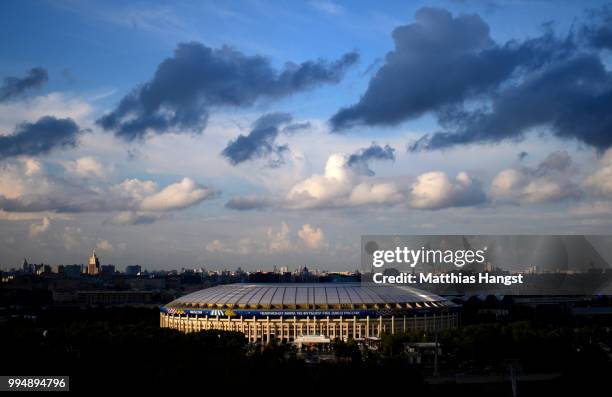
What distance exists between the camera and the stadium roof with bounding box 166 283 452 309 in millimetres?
90125

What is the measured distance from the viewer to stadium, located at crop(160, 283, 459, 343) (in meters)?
88.2

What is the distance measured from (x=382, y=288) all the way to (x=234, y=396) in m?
55.4

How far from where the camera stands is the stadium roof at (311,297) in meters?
90.1

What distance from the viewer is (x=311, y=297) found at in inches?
3634

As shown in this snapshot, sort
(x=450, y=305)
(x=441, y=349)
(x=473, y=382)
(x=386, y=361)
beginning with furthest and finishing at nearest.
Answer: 1. (x=450, y=305)
2. (x=441, y=349)
3. (x=473, y=382)
4. (x=386, y=361)

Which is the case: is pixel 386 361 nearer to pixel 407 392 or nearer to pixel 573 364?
pixel 407 392

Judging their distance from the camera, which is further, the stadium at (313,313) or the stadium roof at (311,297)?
the stadium roof at (311,297)

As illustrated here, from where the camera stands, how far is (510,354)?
7094 centimetres

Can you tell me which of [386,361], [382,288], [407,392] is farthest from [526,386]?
[382,288]

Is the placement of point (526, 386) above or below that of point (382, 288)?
below

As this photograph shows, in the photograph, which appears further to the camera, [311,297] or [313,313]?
[311,297]

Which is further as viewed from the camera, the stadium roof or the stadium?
the stadium roof

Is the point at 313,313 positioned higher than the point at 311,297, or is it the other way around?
the point at 311,297

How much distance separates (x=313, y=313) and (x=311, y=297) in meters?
4.38
